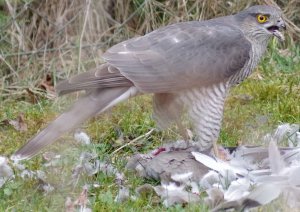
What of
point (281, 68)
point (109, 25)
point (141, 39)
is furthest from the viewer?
point (109, 25)

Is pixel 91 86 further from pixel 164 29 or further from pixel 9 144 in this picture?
pixel 9 144

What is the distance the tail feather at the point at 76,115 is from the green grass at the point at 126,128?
0.20 m

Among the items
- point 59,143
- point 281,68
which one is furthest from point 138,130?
point 281,68

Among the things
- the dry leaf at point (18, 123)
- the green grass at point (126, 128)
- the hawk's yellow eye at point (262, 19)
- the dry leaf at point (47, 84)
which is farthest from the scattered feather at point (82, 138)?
the dry leaf at point (47, 84)

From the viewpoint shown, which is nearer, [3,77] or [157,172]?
[157,172]

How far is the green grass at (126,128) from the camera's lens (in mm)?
4688

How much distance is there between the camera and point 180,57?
17.6 ft

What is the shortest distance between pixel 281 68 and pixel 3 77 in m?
2.46

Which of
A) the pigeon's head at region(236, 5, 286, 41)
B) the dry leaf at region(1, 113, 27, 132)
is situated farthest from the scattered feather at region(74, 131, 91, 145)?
the pigeon's head at region(236, 5, 286, 41)

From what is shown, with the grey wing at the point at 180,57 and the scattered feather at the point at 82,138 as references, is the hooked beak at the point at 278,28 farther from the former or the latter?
the scattered feather at the point at 82,138

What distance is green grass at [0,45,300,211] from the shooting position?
4.69 metres

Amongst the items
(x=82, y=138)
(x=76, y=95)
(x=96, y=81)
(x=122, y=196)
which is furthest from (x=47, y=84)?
(x=122, y=196)

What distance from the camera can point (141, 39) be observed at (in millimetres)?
5457

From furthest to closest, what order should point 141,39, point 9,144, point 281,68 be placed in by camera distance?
point 281,68
point 9,144
point 141,39
